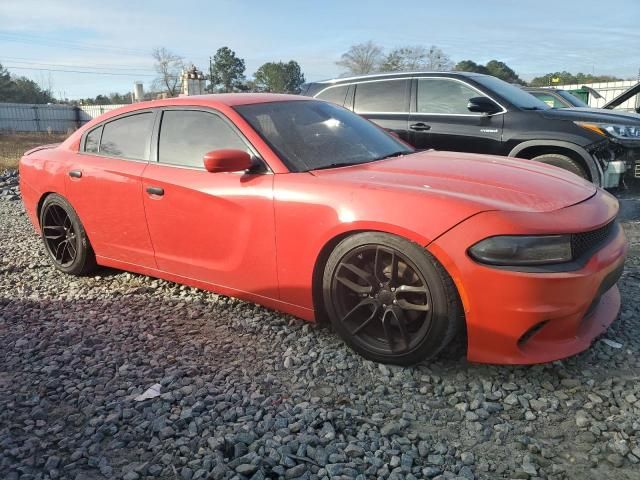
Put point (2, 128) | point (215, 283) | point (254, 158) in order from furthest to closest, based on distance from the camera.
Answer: point (2, 128) → point (215, 283) → point (254, 158)

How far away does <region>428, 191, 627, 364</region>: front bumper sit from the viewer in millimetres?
2463

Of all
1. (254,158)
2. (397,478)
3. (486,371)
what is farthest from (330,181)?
(397,478)

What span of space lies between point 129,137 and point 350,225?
7.18 feet

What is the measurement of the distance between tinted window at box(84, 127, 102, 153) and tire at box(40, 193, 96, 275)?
0.48 metres

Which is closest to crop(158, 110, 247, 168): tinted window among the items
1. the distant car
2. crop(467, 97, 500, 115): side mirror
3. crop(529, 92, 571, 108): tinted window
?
crop(467, 97, 500, 115): side mirror

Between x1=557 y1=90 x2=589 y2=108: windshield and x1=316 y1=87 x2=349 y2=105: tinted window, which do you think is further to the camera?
x1=557 y1=90 x2=589 y2=108: windshield

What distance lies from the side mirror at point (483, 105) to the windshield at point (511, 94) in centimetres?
20

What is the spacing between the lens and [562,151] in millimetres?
6023

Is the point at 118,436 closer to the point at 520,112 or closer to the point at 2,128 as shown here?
the point at 520,112

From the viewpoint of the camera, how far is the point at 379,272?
286cm

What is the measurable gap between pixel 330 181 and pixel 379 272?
59 cm

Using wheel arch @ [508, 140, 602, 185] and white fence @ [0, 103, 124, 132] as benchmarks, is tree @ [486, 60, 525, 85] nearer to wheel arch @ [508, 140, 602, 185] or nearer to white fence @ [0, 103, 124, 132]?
white fence @ [0, 103, 124, 132]

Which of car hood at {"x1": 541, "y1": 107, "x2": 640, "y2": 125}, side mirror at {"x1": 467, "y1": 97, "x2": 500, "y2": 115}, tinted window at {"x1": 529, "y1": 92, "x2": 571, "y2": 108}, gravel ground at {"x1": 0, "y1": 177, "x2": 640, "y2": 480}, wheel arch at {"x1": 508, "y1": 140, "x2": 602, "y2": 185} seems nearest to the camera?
gravel ground at {"x1": 0, "y1": 177, "x2": 640, "y2": 480}

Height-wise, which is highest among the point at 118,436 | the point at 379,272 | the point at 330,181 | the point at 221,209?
the point at 330,181
